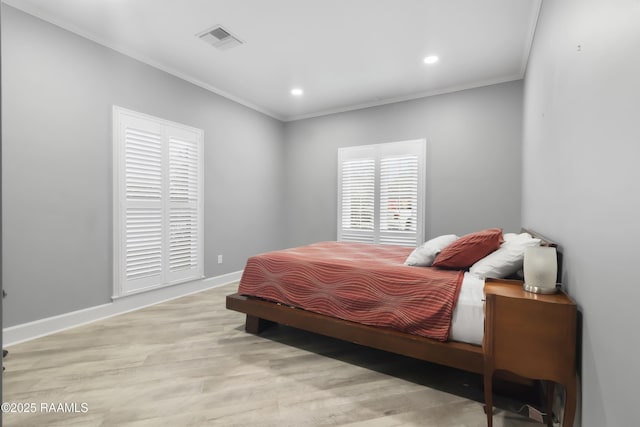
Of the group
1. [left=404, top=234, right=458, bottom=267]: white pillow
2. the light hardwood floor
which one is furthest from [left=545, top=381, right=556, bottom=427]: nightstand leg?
[left=404, top=234, right=458, bottom=267]: white pillow

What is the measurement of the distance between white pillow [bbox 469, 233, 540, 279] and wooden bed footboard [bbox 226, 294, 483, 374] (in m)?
0.46

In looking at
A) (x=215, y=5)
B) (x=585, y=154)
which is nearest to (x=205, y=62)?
(x=215, y=5)

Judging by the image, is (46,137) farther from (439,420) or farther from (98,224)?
(439,420)

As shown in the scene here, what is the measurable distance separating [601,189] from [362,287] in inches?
56.0

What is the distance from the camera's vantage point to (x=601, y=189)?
120 cm

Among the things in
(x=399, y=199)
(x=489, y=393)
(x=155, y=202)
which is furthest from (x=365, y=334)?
(x=155, y=202)

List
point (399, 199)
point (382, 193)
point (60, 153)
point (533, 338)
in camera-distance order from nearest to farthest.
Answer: point (533, 338) → point (60, 153) → point (399, 199) → point (382, 193)

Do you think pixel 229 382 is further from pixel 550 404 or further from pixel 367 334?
pixel 550 404

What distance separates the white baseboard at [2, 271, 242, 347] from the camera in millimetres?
2511

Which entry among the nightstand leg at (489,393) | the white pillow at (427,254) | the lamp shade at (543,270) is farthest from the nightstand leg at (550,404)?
the white pillow at (427,254)

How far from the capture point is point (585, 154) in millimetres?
1361

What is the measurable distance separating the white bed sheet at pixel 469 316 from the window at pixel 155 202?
10.3ft

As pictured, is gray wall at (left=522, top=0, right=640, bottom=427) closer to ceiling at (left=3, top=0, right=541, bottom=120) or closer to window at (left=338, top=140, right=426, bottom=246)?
ceiling at (left=3, top=0, right=541, bottom=120)

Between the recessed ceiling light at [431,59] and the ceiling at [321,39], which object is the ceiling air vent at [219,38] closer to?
the ceiling at [321,39]
